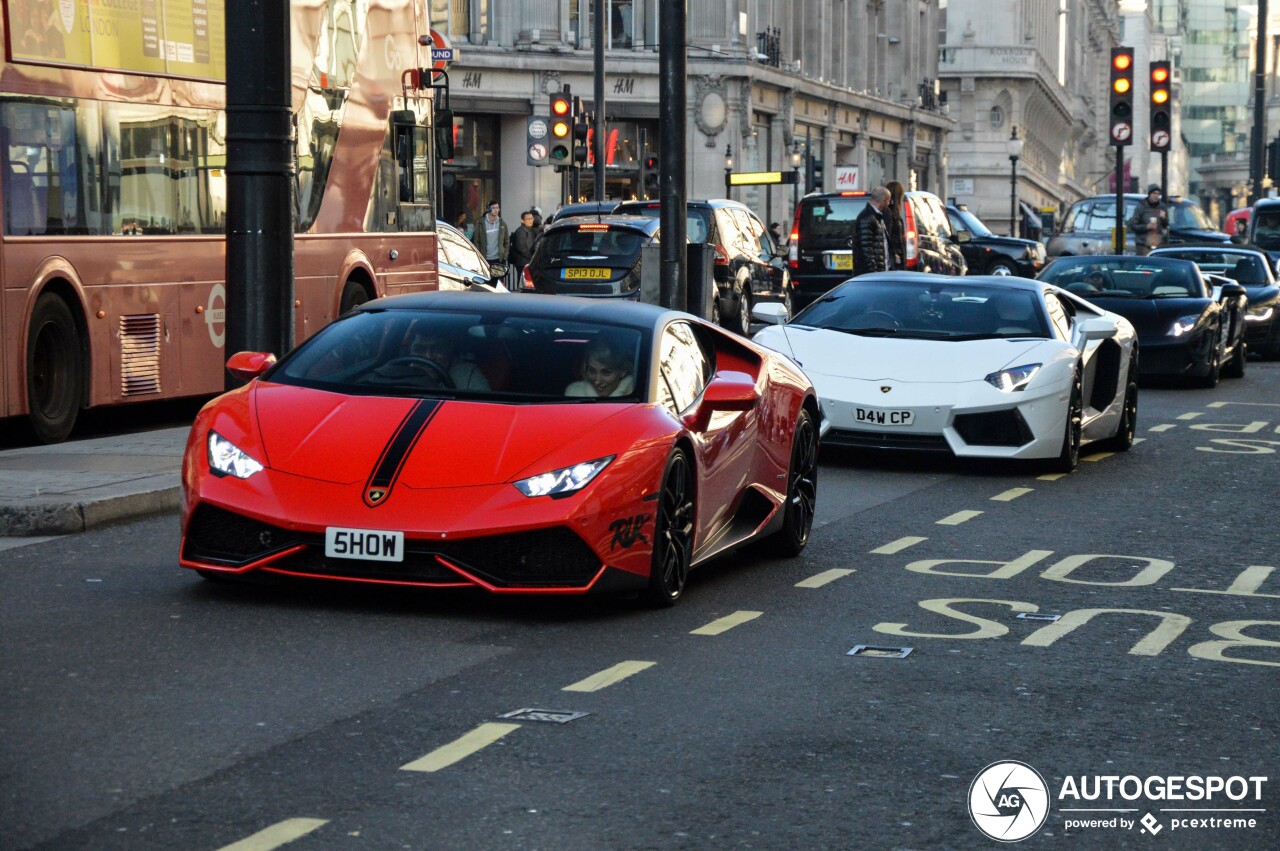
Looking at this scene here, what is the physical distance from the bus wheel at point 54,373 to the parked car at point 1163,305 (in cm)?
1084

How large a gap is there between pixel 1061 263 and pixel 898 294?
899 centimetres

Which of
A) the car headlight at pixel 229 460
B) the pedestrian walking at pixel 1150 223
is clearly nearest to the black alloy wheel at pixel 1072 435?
the car headlight at pixel 229 460

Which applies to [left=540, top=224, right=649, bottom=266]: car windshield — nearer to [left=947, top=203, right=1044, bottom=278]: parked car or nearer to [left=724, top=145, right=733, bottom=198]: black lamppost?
[left=947, top=203, right=1044, bottom=278]: parked car

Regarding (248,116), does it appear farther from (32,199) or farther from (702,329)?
→ (702,329)

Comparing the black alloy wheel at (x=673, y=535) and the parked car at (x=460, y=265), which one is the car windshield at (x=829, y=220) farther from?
the black alloy wheel at (x=673, y=535)

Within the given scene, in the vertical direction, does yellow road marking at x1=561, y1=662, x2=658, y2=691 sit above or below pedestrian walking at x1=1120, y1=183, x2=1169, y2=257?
below

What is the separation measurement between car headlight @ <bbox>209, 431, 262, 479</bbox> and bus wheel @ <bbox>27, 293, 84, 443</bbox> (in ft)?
20.8

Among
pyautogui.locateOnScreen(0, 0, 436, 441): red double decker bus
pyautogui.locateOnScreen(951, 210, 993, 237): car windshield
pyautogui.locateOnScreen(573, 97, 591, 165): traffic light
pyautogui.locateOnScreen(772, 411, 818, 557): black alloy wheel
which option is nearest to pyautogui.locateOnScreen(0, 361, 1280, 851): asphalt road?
pyautogui.locateOnScreen(772, 411, 818, 557): black alloy wheel

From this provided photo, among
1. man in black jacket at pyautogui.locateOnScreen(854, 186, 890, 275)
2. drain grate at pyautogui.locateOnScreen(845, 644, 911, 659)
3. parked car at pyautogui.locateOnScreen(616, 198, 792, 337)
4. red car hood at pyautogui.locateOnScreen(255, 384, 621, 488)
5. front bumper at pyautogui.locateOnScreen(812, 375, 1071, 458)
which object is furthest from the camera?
parked car at pyautogui.locateOnScreen(616, 198, 792, 337)

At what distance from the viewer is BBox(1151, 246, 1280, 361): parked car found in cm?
2788

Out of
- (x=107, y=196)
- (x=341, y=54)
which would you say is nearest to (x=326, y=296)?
(x=341, y=54)

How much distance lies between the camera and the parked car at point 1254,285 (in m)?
27.9

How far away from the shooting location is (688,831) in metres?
4.81

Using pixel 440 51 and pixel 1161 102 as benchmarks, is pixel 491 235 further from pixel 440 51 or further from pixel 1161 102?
pixel 440 51
